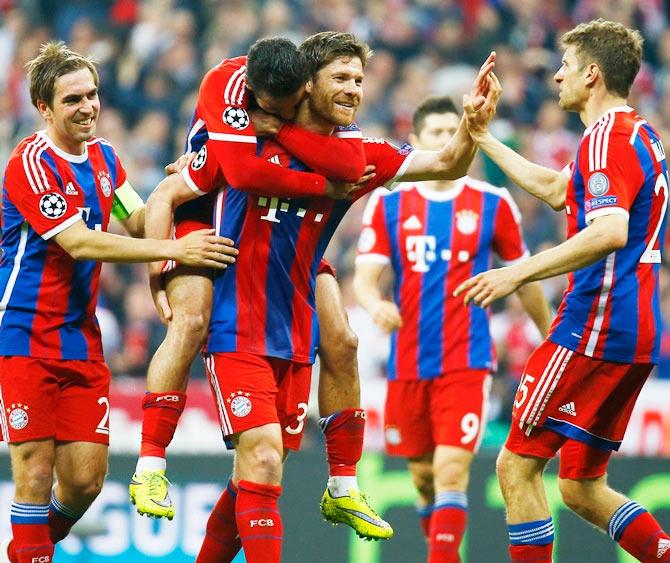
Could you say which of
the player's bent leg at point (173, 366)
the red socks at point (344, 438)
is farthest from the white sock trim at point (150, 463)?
the red socks at point (344, 438)

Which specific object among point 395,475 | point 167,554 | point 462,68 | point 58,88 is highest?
point 462,68

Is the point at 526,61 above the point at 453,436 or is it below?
above

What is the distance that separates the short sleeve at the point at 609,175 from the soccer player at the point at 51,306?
2075mm

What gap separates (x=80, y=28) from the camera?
13.5 metres

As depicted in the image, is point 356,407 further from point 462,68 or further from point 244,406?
point 462,68

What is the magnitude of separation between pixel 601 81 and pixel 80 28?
9114mm

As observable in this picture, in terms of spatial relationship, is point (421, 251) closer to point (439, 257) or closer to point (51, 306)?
point (439, 257)

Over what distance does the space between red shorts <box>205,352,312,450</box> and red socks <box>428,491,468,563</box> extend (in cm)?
167

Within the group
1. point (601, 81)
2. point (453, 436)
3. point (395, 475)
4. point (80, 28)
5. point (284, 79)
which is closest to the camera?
point (284, 79)

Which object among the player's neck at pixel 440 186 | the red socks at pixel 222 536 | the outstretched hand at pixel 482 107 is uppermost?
the outstretched hand at pixel 482 107

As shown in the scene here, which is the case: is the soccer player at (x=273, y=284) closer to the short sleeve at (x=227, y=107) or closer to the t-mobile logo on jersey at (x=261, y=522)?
the t-mobile logo on jersey at (x=261, y=522)

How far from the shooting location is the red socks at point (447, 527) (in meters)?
6.87

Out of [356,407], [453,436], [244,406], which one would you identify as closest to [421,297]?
[453,436]

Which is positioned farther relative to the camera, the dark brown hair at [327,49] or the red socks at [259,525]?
the dark brown hair at [327,49]
